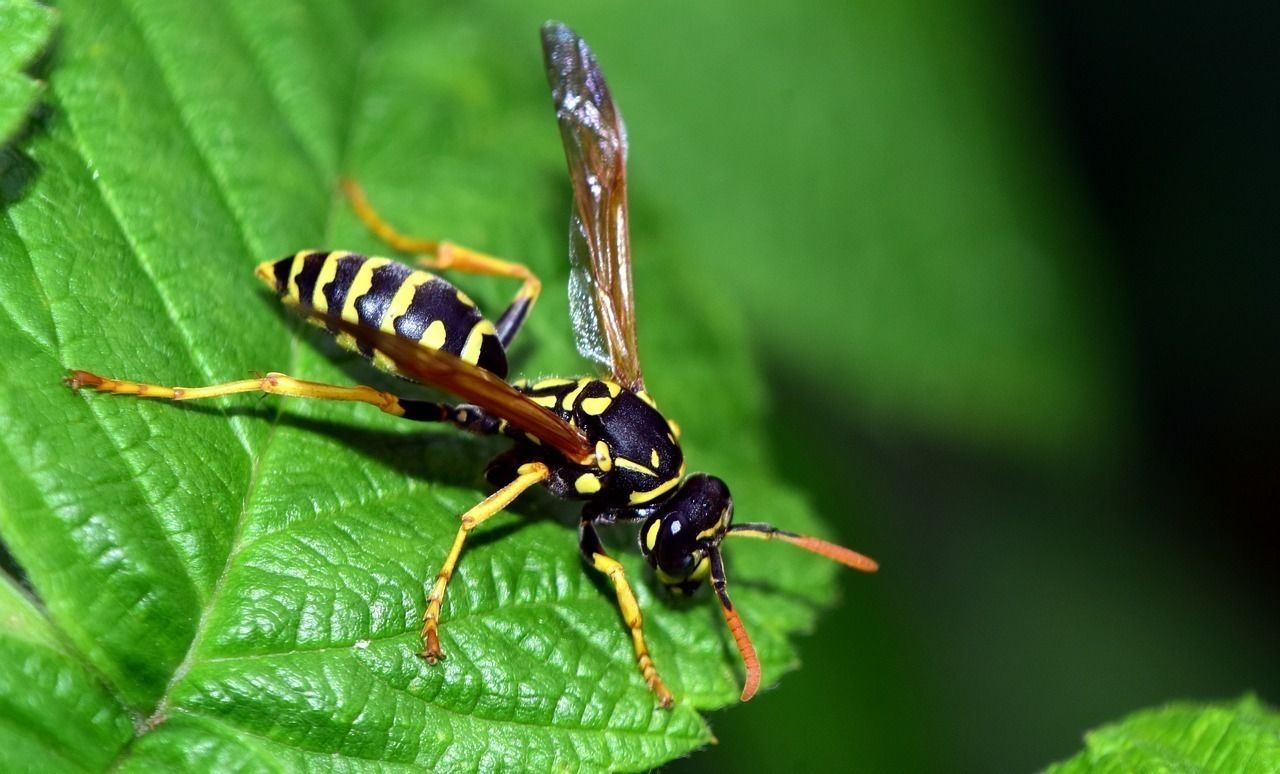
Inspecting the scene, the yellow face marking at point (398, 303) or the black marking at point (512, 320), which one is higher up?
the black marking at point (512, 320)

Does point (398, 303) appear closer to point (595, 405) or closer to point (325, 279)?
point (325, 279)

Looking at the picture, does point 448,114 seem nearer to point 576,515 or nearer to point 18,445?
point 576,515

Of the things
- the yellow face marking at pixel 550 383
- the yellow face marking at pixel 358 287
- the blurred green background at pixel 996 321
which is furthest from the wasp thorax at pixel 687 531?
the blurred green background at pixel 996 321

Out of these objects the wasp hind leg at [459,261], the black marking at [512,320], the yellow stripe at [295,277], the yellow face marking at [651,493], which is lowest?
the yellow face marking at [651,493]

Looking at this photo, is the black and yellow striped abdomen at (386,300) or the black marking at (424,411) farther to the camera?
the black marking at (424,411)

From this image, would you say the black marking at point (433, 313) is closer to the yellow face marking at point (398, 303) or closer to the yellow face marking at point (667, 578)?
the yellow face marking at point (398, 303)

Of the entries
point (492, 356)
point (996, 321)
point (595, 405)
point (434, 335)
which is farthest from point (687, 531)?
point (996, 321)

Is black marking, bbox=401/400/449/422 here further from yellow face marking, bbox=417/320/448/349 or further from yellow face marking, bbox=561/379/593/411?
yellow face marking, bbox=561/379/593/411

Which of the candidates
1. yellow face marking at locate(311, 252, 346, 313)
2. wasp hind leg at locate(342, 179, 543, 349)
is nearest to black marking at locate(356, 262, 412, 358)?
yellow face marking at locate(311, 252, 346, 313)
